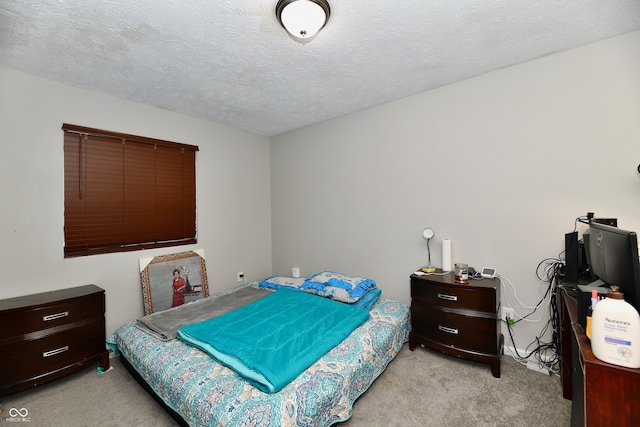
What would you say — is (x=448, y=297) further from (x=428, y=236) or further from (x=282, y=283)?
(x=282, y=283)

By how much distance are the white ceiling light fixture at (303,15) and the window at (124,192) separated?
2.23 m

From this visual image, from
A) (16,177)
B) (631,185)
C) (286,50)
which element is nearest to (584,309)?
(631,185)

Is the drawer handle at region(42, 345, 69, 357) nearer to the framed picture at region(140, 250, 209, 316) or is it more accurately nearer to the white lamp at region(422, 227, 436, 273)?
the framed picture at region(140, 250, 209, 316)

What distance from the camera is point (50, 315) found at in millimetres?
2076

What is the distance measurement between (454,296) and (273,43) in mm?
2425

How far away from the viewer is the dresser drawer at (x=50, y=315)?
192 cm

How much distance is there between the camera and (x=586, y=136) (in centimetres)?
208

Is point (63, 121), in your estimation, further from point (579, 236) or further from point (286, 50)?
point (579, 236)

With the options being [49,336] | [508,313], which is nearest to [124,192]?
[49,336]

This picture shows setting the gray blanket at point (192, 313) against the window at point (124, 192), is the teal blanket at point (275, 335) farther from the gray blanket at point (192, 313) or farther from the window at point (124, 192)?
the window at point (124, 192)

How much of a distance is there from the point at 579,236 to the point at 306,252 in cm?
287

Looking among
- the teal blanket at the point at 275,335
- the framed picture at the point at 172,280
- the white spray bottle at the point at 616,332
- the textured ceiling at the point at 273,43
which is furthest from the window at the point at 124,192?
the white spray bottle at the point at 616,332

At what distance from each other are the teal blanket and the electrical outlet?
125 centimetres

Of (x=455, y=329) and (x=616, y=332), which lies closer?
(x=616, y=332)
